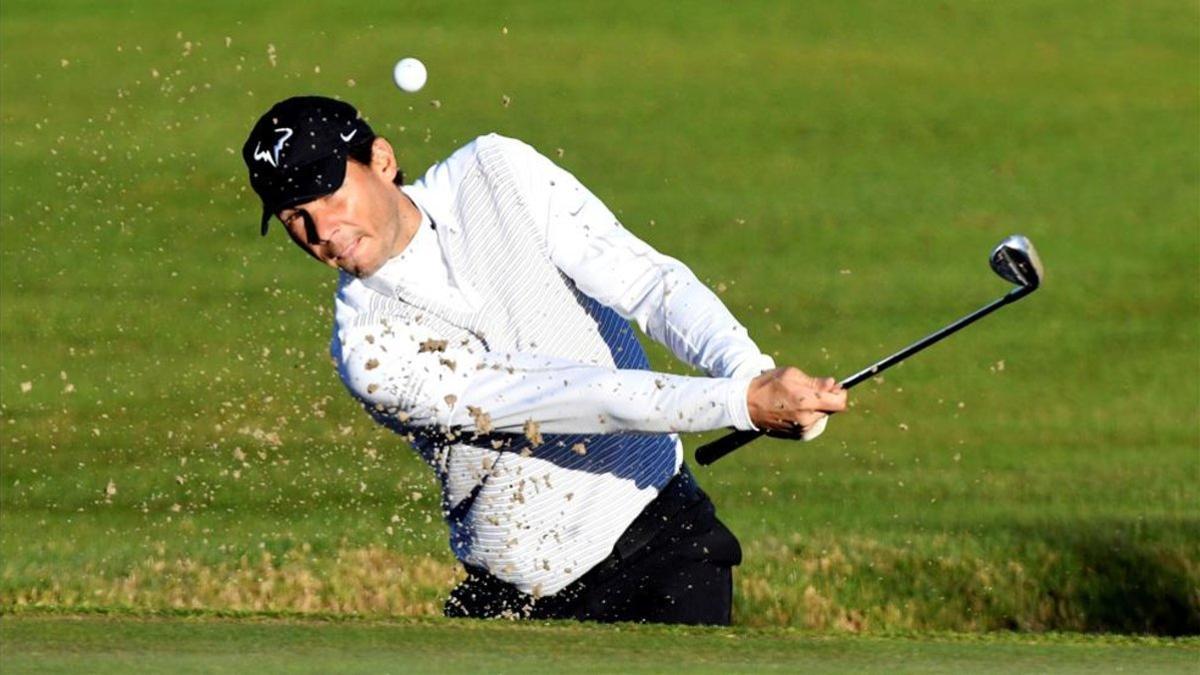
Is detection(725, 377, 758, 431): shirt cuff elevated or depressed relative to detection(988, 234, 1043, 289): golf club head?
depressed

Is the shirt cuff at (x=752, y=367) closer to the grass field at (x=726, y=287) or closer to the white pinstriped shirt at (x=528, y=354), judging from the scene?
the white pinstriped shirt at (x=528, y=354)

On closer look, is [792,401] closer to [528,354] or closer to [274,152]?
[528,354]

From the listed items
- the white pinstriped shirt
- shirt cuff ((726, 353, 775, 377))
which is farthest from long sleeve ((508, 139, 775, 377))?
shirt cuff ((726, 353, 775, 377))

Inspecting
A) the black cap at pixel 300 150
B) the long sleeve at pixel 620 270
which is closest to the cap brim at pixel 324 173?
the black cap at pixel 300 150

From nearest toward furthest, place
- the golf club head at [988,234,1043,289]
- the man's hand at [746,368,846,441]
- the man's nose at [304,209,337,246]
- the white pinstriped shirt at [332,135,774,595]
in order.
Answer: the man's hand at [746,368,846,441], the white pinstriped shirt at [332,135,774,595], the man's nose at [304,209,337,246], the golf club head at [988,234,1043,289]

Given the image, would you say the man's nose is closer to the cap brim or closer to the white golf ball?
the cap brim

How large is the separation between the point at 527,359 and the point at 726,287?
6.50 metres

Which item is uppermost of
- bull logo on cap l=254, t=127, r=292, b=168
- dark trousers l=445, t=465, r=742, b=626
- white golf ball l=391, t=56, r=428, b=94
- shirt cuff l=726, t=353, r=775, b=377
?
white golf ball l=391, t=56, r=428, b=94

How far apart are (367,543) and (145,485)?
1.51 meters

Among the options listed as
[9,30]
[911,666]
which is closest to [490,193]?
[911,666]

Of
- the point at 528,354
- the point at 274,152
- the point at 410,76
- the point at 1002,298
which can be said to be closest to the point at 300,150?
the point at 274,152

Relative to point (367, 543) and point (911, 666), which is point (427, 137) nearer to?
point (367, 543)

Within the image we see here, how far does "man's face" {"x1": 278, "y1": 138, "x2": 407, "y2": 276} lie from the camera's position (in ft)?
16.5

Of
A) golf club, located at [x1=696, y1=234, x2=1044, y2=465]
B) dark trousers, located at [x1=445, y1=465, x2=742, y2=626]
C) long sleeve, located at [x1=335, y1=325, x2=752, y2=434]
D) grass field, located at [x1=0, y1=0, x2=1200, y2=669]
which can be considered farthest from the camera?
grass field, located at [x1=0, y1=0, x2=1200, y2=669]
